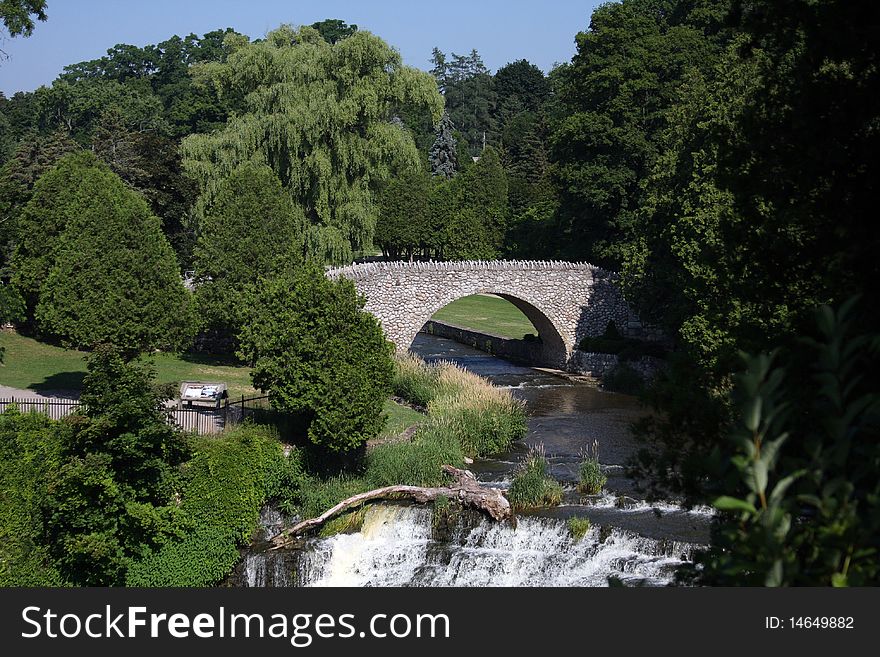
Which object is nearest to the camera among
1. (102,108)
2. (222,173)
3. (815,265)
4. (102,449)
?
(815,265)

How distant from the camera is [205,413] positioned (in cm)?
2238

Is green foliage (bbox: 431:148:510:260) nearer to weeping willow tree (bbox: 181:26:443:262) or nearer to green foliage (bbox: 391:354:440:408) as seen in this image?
weeping willow tree (bbox: 181:26:443:262)

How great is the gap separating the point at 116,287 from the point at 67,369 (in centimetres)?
599

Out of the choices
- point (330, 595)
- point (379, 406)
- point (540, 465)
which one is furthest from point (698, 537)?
point (330, 595)

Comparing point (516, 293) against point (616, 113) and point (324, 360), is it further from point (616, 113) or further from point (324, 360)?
point (324, 360)

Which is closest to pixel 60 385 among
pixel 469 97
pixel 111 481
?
pixel 111 481

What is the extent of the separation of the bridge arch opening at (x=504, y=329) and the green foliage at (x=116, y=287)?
38.4ft

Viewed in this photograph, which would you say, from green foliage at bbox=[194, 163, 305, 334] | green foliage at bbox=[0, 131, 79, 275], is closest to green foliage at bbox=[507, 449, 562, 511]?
green foliage at bbox=[194, 163, 305, 334]

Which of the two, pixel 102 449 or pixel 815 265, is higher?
pixel 815 265

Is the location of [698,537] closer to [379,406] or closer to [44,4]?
[379,406]

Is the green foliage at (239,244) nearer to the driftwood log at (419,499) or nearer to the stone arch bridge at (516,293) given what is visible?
the stone arch bridge at (516,293)

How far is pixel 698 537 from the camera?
18406mm

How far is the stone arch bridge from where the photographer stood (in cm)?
3481

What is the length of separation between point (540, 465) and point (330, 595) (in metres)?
16.2
